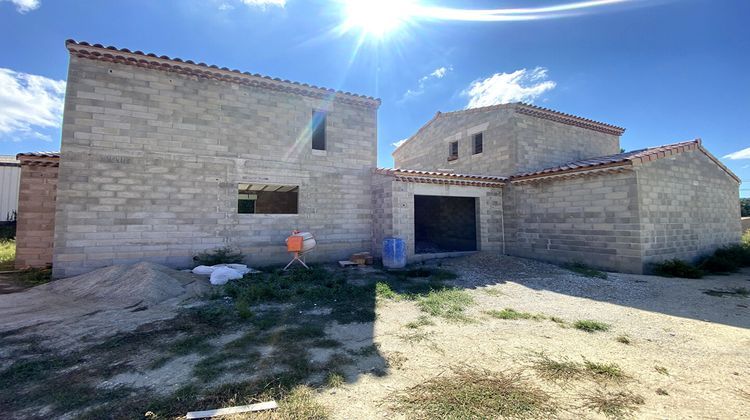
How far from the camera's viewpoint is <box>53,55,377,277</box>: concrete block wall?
786cm

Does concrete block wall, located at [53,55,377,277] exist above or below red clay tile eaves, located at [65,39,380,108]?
below

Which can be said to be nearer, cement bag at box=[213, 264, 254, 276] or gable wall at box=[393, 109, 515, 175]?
cement bag at box=[213, 264, 254, 276]

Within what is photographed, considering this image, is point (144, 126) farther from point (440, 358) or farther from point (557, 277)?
point (557, 277)

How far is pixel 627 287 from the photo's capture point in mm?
7223

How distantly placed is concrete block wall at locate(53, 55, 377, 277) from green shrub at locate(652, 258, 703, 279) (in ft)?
29.1

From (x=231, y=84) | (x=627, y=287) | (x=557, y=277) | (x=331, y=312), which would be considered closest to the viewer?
(x=331, y=312)

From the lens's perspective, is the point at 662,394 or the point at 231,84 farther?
the point at 231,84

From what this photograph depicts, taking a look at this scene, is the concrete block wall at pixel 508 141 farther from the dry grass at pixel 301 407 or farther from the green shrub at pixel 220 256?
the dry grass at pixel 301 407

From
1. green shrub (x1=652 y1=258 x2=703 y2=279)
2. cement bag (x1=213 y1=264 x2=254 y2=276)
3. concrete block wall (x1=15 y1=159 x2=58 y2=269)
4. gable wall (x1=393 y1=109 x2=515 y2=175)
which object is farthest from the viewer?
gable wall (x1=393 y1=109 x2=515 y2=175)

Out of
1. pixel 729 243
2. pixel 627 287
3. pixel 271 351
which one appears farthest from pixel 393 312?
pixel 729 243

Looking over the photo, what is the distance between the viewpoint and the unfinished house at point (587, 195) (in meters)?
8.91

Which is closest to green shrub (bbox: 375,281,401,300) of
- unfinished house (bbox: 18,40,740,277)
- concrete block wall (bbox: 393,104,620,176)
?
unfinished house (bbox: 18,40,740,277)

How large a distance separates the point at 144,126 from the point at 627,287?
43.9 feet

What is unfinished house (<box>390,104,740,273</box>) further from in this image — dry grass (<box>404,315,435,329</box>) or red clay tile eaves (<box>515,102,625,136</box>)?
dry grass (<box>404,315,435,329</box>)
